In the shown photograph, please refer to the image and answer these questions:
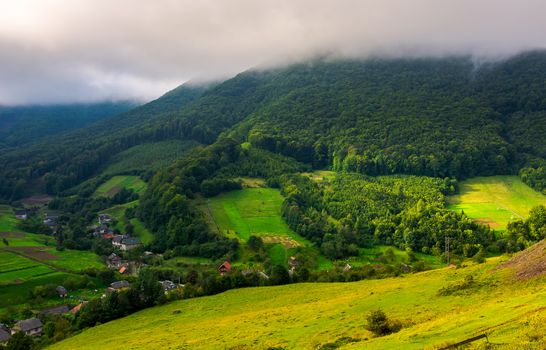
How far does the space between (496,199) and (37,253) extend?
129707mm

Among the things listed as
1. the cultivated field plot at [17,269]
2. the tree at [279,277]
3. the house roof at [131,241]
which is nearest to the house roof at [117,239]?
the house roof at [131,241]

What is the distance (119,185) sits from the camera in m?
180

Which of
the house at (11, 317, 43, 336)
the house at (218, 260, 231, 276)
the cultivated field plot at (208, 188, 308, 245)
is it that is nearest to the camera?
the house at (11, 317, 43, 336)

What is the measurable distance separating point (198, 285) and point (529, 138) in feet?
502

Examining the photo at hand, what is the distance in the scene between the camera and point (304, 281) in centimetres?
7294

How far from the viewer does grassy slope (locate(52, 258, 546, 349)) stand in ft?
93.2

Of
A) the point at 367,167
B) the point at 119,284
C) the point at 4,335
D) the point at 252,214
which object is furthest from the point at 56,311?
the point at 367,167

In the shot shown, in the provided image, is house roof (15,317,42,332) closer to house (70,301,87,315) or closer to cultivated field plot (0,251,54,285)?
house (70,301,87,315)

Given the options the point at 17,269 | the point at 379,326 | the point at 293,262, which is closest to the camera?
the point at 379,326

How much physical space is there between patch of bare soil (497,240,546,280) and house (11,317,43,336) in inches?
2721

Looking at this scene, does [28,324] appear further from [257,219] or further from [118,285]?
[257,219]

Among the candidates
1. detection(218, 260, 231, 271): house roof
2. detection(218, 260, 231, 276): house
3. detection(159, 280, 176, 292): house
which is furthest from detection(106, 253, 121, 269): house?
detection(218, 260, 231, 271): house roof

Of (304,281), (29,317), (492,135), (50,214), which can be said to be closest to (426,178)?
(492,135)

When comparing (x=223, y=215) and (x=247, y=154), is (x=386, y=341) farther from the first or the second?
(x=247, y=154)
